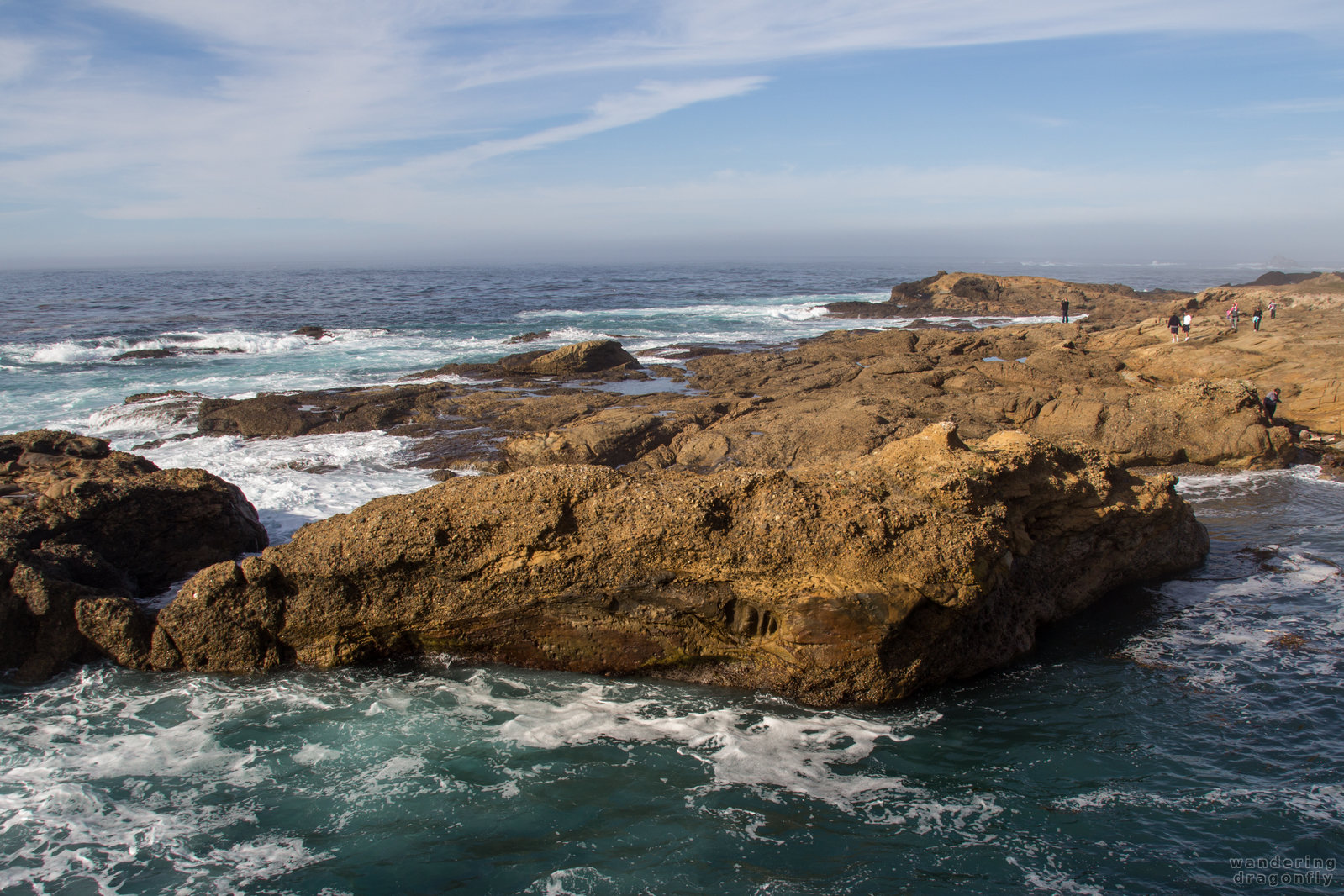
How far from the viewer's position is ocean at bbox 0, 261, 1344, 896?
15.1ft

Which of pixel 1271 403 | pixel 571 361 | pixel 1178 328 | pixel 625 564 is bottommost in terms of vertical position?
pixel 625 564

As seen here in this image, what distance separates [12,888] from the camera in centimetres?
448

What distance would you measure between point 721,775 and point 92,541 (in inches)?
286

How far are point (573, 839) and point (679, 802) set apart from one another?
2.57 ft

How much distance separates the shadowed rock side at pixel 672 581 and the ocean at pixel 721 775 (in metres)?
0.28

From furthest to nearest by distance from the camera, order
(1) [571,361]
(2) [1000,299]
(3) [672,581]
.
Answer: (2) [1000,299] → (1) [571,361] → (3) [672,581]

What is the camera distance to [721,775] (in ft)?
17.8

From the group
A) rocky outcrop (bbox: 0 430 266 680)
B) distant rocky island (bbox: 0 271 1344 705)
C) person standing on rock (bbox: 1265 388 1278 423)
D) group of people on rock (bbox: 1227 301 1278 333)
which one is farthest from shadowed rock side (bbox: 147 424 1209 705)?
group of people on rock (bbox: 1227 301 1278 333)

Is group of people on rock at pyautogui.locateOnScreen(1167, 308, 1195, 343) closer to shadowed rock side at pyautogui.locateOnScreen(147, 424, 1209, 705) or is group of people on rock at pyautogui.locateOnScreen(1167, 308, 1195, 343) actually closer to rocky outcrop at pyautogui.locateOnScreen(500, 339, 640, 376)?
rocky outcrop at pyautogui.locateOnScreen(500, 339, 640, 376)

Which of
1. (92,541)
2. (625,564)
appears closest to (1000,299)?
(625,564)

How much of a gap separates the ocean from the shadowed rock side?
0.28m

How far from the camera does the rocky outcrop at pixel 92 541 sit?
265 inches

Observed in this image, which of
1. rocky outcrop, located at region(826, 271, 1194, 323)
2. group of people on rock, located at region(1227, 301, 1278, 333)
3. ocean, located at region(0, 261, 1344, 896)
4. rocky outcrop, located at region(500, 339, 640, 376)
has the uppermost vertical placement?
rocky outcrop, located at region(826, 271, 1194, 323)

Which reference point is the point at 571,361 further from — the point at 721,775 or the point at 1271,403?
the point at 721,775
